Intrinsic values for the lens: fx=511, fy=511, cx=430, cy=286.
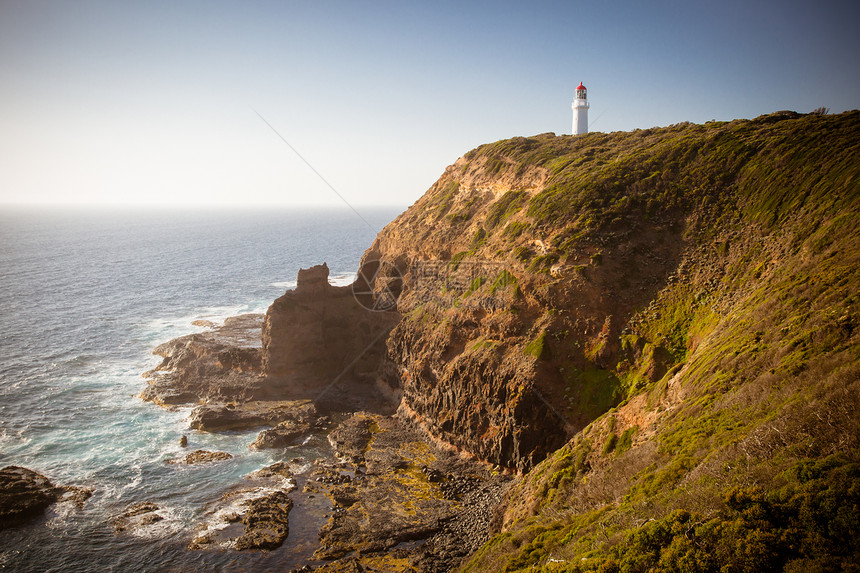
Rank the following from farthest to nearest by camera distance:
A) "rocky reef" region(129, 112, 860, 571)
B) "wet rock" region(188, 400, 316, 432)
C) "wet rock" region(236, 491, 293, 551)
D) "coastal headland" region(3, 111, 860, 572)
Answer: "wet rock" region(188, 400, 316, 432) → "wet rock" region(236, 491, 293, 551) → "coastal headland" region(3, 111, 860, 572) → "rocky reef" region(129, 112, 860, 571)

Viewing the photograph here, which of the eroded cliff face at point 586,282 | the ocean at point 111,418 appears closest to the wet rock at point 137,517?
the ocean at point 111,418

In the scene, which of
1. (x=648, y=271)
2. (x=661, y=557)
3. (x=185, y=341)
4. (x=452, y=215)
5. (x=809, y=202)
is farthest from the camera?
(x=185, y=341)

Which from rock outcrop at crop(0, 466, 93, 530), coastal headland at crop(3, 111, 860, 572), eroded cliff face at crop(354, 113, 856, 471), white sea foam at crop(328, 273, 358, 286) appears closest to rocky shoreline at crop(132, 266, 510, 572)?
coastal headland at crop(3, 111, 860, 572)

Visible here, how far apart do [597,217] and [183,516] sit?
40.6 meters

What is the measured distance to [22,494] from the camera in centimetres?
3647

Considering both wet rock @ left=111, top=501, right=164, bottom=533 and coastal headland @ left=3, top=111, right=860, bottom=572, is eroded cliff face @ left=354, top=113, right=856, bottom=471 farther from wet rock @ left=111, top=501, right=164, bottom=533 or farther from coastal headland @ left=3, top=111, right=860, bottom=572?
wet rock @ left=111, top=501, right=164, bottom=533

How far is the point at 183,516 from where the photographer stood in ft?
118

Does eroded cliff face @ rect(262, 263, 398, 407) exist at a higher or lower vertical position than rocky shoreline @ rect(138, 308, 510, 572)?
higher

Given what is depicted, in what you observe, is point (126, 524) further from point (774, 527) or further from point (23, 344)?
point (23, 344)

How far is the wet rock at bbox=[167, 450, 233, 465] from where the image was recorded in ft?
141

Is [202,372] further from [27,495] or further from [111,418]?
[27,495]

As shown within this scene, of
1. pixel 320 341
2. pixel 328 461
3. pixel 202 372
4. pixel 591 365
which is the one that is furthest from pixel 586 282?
pixel 202 372

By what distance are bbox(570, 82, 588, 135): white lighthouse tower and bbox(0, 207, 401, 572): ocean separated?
53245mm

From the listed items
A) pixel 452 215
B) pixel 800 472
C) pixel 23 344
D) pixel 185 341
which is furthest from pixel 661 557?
pixel 23 344
